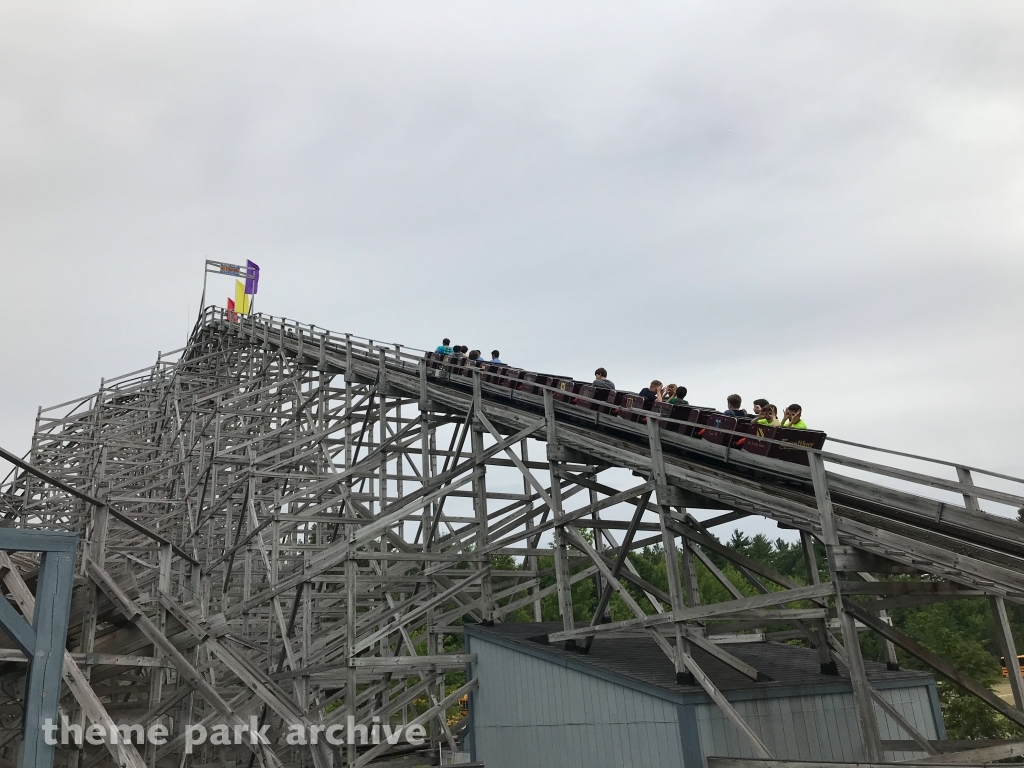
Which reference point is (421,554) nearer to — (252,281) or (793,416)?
(793,416)

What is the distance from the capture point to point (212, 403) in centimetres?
2820

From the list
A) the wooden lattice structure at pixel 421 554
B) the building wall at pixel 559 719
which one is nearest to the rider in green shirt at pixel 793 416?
the wooden lattice structure at pixel 421 554

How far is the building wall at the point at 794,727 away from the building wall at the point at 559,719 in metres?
0.48

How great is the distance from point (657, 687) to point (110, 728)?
6.55 metres

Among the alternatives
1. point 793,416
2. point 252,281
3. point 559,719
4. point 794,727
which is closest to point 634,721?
point 559,719

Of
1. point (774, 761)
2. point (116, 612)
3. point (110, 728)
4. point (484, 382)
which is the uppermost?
point (484, 382)

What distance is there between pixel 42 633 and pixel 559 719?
790cm

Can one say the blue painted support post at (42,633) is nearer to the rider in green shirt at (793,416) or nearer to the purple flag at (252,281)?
the rider in green shirt at (793,416)

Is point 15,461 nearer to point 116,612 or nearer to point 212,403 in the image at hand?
point 116,612

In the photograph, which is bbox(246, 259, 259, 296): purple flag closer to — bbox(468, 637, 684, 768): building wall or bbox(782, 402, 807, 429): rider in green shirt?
bbox(468, 637, 684, 768): building wall

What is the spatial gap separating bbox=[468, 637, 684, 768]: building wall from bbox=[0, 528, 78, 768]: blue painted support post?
7160 mm

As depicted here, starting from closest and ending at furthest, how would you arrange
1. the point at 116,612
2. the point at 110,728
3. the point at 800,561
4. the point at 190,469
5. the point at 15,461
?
the point at 15,461, the point at 110,728, the point at 116,612, the point at 190,469, the point at 800,561

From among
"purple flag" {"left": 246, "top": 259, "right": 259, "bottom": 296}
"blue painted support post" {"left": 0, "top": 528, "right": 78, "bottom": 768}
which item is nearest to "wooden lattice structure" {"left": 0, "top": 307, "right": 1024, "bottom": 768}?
"blue painted support post" {"left": 0, "top": 528, "right": 78, "bottom": 768}

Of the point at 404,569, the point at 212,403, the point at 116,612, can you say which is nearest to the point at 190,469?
the point at 212,403
